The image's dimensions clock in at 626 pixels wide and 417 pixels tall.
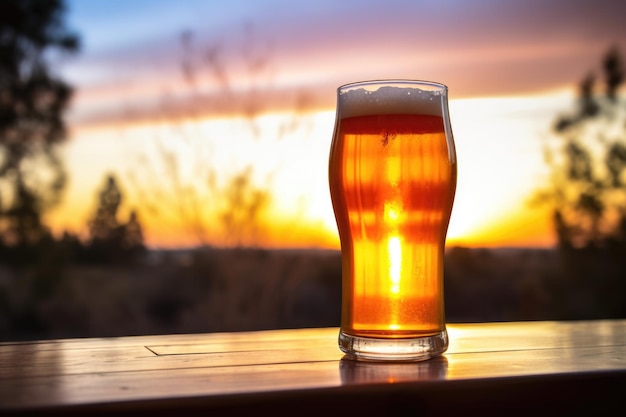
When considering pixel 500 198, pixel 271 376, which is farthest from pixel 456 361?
pixel 500 198

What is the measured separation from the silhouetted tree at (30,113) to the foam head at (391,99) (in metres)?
3.74

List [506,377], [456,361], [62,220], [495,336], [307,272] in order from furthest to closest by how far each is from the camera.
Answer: [307,272] < [62,220] < [495,336] < [456,361] < [506,377]

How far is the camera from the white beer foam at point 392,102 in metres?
0.94

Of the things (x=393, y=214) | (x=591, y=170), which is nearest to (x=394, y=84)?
(x=393, y=214)

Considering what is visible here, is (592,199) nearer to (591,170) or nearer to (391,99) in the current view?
(591,170)

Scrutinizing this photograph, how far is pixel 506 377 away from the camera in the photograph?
31.8 inches

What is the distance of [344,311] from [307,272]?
3701 mm

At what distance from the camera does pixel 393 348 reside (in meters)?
0.92

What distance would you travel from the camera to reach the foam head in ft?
3.07

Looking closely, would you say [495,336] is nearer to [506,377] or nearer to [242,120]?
[506,377]

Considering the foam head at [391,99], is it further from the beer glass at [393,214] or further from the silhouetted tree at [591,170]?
the silhouetted tree at [591,170]

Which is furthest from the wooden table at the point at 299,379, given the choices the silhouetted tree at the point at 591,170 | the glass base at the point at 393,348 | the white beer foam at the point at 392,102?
the silhouetted tree at the point at 591,170

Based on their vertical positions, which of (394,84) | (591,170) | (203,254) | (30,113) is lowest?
(203,254)

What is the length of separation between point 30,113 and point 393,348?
165 inches
